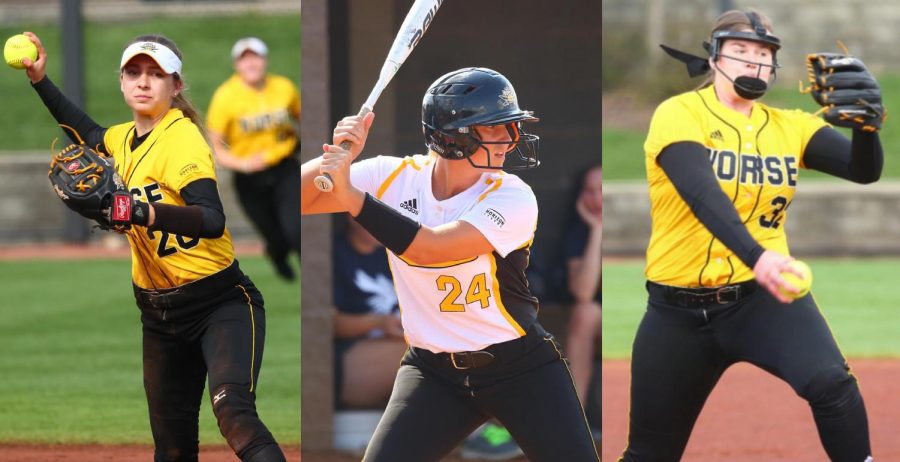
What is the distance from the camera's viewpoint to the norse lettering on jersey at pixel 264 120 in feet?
36.8

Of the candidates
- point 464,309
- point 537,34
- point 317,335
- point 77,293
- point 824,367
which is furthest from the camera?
point 77,293

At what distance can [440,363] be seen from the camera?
3.95 meters

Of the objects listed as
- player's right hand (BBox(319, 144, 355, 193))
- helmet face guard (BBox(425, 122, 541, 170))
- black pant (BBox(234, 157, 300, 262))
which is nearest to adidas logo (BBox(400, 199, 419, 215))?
helmet face guard (BBox(425, 122, 541, 170))

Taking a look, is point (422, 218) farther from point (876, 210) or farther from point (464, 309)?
point (876, 210)

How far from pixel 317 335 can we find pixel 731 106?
2.09m

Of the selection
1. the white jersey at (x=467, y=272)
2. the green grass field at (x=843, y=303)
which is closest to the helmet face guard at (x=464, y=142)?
the white jersey at (x=467, y=272)

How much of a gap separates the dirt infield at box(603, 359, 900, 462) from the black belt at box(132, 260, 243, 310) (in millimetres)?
2577

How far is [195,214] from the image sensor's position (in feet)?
14.4

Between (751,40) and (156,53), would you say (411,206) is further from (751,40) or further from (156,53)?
(751,40)

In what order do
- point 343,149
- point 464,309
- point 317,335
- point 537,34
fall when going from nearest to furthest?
1. point 343,149
2. point 464,309
3. point 537,34
4. point 317,335

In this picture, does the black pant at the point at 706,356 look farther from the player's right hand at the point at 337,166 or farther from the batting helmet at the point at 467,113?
the player's right hand at the point at 337,166

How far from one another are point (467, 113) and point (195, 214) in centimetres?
109

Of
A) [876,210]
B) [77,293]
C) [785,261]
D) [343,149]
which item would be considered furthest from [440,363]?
[876,210]

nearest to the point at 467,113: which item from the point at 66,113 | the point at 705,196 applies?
the point at 705,196
